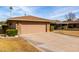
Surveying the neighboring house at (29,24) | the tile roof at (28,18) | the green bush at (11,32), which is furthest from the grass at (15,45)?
the tile roof at (28,18)

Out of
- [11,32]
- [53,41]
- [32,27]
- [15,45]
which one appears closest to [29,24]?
[32,27]

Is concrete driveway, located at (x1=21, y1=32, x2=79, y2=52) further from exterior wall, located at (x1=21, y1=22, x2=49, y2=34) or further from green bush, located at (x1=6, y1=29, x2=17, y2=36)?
green bush, located at (x1=6, y1=29, x2=17, y2=36)

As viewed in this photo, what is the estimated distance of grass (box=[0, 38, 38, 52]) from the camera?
7441 millimetres

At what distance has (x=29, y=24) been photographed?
25.5ft

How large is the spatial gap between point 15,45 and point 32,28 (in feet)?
2.94

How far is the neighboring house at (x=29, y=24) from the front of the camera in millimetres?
7551

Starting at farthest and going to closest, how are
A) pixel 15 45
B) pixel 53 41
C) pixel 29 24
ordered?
pixel 29 24
pixel 53 41
pixel 15 45

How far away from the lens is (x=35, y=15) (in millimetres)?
7602

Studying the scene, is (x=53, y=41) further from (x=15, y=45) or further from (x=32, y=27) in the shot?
(x=15, y=45)

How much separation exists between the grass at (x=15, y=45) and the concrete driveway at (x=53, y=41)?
19 centimetres

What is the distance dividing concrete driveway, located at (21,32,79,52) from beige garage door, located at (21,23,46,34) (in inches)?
6.6

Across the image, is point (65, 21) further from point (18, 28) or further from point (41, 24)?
point (18, 28)
